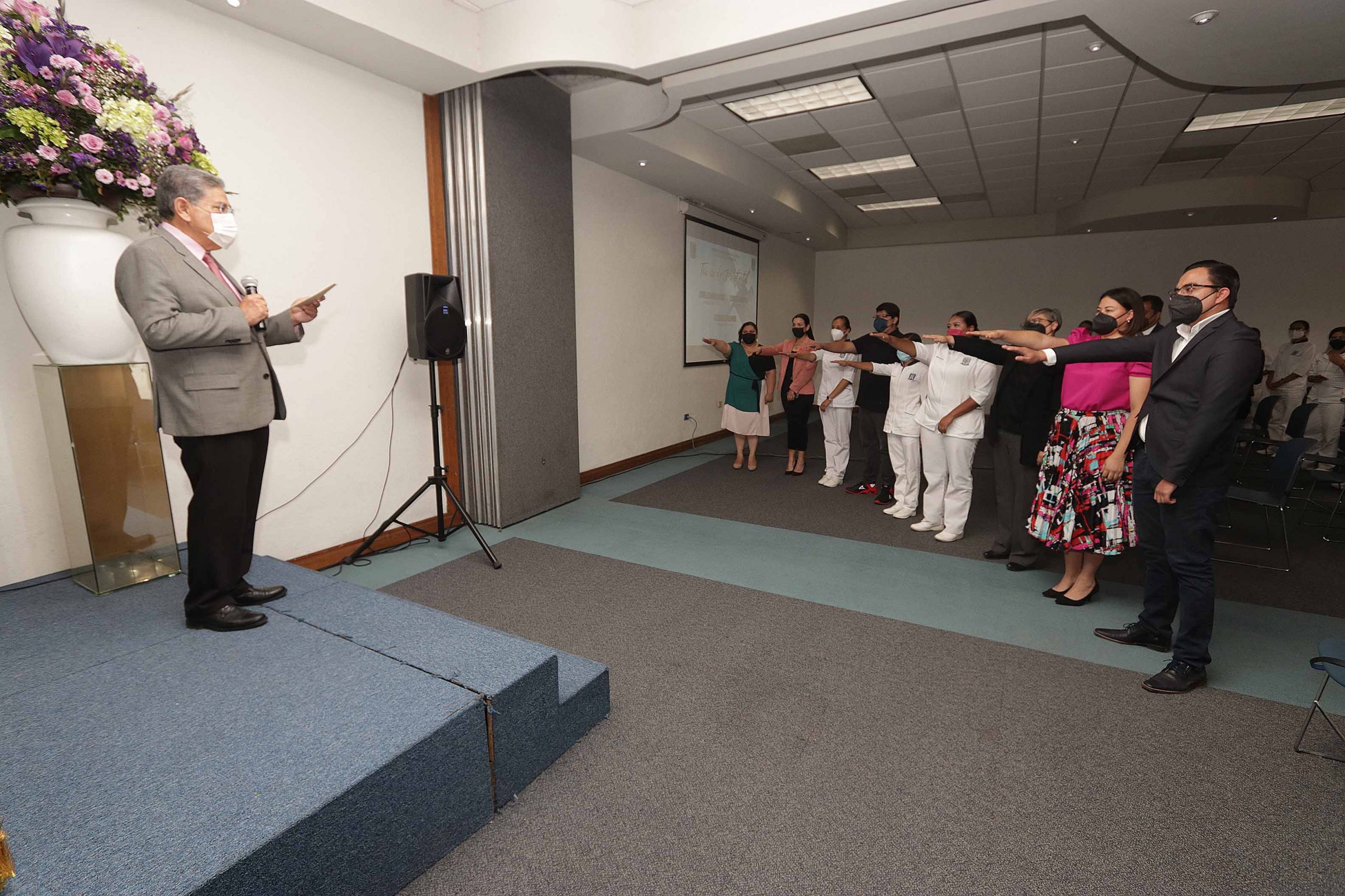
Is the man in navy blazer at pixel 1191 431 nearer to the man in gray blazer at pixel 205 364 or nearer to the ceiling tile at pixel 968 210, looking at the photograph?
the man in gray blazer at pixel 205 364

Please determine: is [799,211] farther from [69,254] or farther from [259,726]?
[259,726]

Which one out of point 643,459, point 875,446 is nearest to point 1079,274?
point 875,446

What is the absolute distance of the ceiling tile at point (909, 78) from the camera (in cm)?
421

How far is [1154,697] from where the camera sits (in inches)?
89.4

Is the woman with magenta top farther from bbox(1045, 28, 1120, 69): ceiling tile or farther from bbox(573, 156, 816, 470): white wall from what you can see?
bbox(573, 156, 816, 470): white wall

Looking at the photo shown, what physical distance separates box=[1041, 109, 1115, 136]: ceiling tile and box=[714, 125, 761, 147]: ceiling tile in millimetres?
2457

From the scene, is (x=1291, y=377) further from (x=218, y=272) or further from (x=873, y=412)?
(x=218, y=272)

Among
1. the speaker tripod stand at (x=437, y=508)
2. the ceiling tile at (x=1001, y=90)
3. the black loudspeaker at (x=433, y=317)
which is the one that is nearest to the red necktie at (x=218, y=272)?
the black loudspeaker at (x=433, y=317)

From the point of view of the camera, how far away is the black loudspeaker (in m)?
3.29

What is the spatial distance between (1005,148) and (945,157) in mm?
548

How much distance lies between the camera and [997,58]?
409cm

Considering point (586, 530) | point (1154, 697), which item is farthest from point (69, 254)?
point (1154, 697)

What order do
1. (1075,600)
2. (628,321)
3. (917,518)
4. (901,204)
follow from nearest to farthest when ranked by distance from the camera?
(1075,600), (917,518), (628,321), (901,204)

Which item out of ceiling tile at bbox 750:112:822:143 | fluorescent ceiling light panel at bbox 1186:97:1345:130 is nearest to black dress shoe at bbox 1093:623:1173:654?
ceiling tile at bbox 750:112:822:143
